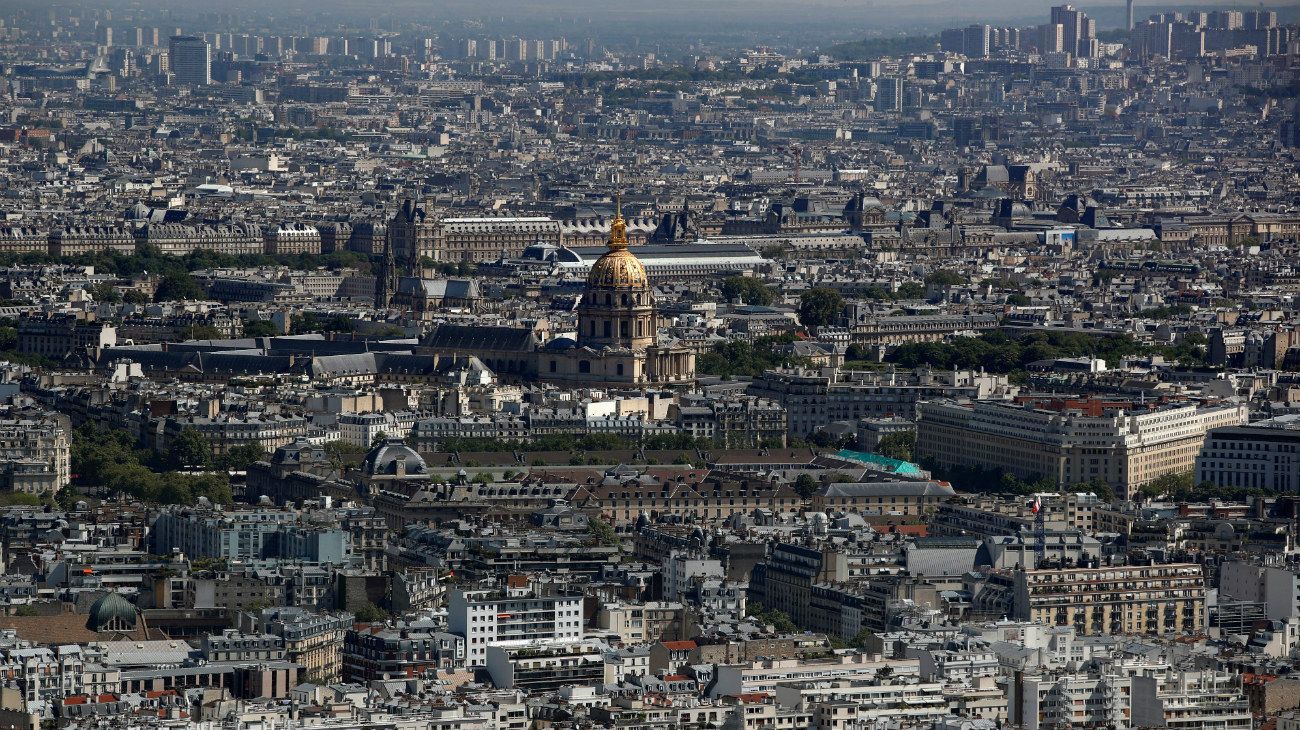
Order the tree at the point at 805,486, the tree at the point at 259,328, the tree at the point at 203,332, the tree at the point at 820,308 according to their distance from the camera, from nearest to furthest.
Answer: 1. the tree at the point at 805,486
2. the tree at the point at 203,332
3. the tree at the point at 259,328
4. the tree at the point at 820,308

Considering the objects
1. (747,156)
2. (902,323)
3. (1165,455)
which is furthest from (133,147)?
(1165,455)

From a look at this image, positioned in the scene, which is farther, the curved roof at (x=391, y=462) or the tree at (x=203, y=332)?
the tree at (x=203, y=332)

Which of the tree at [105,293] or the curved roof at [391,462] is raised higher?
the curved roof at [391,462]

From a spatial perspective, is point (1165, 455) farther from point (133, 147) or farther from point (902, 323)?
point (133, 147)

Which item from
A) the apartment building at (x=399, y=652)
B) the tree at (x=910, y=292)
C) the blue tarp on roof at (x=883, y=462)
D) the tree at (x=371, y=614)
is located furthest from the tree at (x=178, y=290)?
the apartment building at (x=399, y=652)

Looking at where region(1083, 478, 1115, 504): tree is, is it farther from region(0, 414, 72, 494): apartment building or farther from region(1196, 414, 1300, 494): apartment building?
region(0, 414, 72, 494): apartment building

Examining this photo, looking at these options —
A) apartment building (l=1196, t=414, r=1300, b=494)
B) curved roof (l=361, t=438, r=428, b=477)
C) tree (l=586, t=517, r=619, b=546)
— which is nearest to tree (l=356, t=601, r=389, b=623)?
tree (l=586, t=517, r=619, b=546)

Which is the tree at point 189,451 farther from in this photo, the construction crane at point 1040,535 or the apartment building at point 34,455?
the construction crane at point 1040,535
